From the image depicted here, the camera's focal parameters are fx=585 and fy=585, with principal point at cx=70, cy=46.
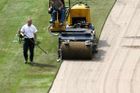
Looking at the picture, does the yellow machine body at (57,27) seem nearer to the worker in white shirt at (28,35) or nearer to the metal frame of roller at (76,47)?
the metal frame of roller at (76,47)

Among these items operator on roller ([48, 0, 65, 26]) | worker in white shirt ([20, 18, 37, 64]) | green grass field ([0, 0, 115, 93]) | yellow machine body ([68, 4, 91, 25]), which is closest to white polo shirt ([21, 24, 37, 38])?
worker in white shirt ([20, 18, 37, 64])

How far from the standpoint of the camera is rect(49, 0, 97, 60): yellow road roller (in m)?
21.5

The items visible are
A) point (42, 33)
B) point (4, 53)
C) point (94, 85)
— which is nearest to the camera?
point (94, 85)

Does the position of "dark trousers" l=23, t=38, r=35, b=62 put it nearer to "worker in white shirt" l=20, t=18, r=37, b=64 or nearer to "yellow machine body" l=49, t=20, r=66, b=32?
"worker in white shirt" l=20, t=18, r=37, b=64

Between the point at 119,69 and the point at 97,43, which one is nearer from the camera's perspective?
the point at 119,69

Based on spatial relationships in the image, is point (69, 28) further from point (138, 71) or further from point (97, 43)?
point (138, 71)

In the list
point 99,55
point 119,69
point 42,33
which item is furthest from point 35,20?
point 119,69

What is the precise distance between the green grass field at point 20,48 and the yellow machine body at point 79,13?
3.33 ft

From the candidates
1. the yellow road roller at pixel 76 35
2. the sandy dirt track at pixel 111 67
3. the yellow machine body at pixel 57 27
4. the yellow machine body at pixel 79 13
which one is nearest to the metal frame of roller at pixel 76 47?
the yellow road roller at pixel 76 35

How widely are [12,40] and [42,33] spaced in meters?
1.42

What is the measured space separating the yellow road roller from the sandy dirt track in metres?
0.34

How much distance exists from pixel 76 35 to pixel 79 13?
159 cm

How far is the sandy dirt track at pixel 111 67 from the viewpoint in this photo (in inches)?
768

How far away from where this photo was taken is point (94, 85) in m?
19.6
